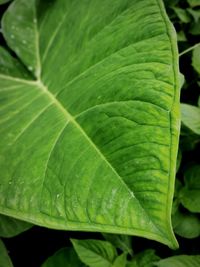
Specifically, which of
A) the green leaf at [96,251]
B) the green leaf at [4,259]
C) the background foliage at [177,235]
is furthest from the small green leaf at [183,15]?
the green leaf at [4,259]

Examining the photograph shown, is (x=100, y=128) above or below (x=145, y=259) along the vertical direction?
above

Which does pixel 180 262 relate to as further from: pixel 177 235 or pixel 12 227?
pixel 12 227

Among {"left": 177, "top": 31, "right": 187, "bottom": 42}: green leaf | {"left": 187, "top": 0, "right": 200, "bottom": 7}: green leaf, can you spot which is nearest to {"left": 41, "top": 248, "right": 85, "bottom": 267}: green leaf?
{"left": 177, "top": 31, "right": 187, "bottom": 42}: green leaf

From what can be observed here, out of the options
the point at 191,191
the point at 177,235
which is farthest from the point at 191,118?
the point at 177,235

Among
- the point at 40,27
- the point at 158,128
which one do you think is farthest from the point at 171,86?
the point at 40,27

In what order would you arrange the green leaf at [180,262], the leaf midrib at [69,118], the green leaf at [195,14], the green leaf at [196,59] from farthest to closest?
the green leaf at [195,14], the green leaf at [196,59], the green leaf at [180,262], the leaf midrib at [69,118]

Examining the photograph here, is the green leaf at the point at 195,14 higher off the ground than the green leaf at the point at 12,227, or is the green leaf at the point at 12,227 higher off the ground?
the green leaf at the point at 12,227

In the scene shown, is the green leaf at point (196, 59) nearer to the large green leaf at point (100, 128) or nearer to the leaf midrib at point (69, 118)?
the large green leaf at point (100, 128)
